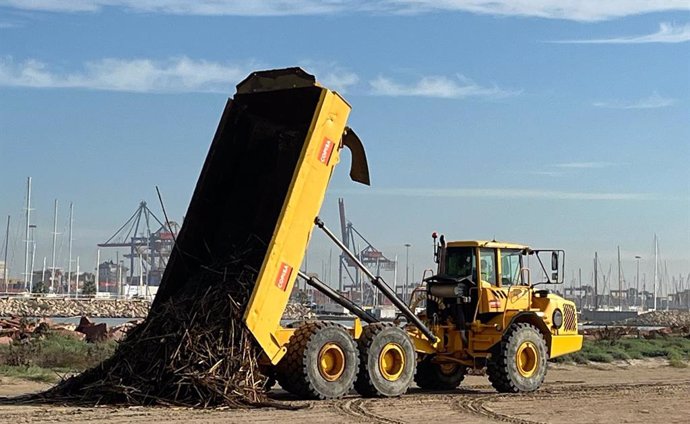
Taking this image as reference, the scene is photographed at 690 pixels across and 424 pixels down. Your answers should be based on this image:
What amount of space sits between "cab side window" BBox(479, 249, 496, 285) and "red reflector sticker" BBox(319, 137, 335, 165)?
13.1 ft

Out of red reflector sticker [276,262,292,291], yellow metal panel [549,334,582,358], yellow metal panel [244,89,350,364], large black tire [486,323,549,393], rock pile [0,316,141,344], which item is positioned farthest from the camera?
rock pile [0,316,141,344]

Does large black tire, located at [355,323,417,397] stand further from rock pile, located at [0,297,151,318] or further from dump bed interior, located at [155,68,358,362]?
rock pile, located at [0,297,151,318]

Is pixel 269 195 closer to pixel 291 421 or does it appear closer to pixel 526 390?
pixel 291 421

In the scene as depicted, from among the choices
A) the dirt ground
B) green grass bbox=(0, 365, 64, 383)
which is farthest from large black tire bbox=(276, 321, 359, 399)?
green grass bbox=(0, 365, 64, 383)

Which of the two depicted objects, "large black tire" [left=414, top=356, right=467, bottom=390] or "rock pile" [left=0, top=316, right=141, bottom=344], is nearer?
"large black tire" [left=414, top=356, right=467, bottom=390]

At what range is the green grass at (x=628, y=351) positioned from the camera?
2623cm

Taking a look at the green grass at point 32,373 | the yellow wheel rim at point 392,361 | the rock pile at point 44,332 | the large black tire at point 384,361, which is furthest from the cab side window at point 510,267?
the rock pile at point 44,332

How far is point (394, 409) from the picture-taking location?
14.0 meters

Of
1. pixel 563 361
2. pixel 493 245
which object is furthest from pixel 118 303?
pixel 493 245

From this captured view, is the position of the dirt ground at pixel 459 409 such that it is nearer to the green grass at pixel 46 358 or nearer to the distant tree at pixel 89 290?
the green grass at pixel 46 358

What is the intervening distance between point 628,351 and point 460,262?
40.9ft

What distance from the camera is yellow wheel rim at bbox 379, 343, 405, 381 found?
1536 cm

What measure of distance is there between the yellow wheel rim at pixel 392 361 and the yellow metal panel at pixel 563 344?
3511 mm

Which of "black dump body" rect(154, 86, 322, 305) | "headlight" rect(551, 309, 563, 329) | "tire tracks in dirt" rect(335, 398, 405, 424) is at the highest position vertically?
"black dump body" rect(154, 86, 322, 305)
